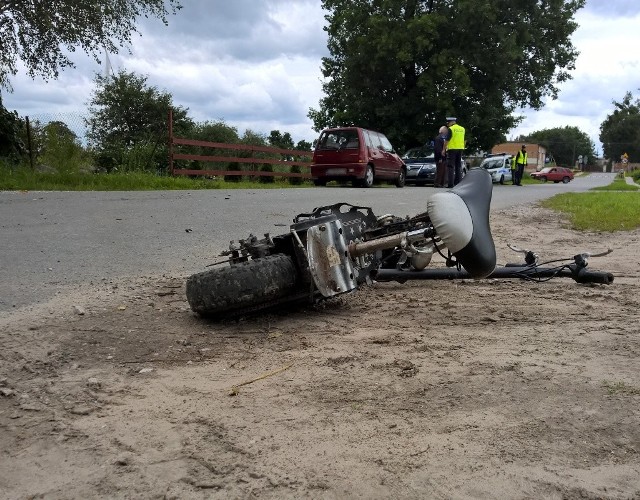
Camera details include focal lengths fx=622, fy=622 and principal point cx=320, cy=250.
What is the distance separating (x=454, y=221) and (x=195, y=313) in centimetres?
155

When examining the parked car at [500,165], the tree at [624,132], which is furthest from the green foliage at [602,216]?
the tree at [624,132]

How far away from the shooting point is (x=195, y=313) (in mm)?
3570

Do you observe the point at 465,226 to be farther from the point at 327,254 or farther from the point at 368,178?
the point at 368,178

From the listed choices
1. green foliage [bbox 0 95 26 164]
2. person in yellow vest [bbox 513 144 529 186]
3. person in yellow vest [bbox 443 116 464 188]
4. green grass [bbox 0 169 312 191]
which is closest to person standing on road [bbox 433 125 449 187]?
person in yellow vest [bbox 443 116 464 188]

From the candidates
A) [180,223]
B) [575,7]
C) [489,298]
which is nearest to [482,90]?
[575,7]

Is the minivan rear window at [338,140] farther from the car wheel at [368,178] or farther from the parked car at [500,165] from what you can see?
the parked car at [500,165]

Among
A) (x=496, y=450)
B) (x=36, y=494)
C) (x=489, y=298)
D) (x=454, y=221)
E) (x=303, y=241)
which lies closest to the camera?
(x=36, y=494)

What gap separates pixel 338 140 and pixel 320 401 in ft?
58.0

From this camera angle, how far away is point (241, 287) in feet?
10.9

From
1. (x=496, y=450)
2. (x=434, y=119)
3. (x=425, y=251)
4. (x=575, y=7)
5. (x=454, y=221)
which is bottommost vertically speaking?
(x=496, y=450)

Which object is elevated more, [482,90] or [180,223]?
[482,90]

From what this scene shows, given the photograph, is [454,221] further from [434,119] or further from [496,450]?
[434,119]

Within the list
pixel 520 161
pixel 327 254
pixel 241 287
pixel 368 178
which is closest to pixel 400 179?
pixel 368 178

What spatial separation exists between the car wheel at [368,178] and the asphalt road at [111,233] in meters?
8.51
